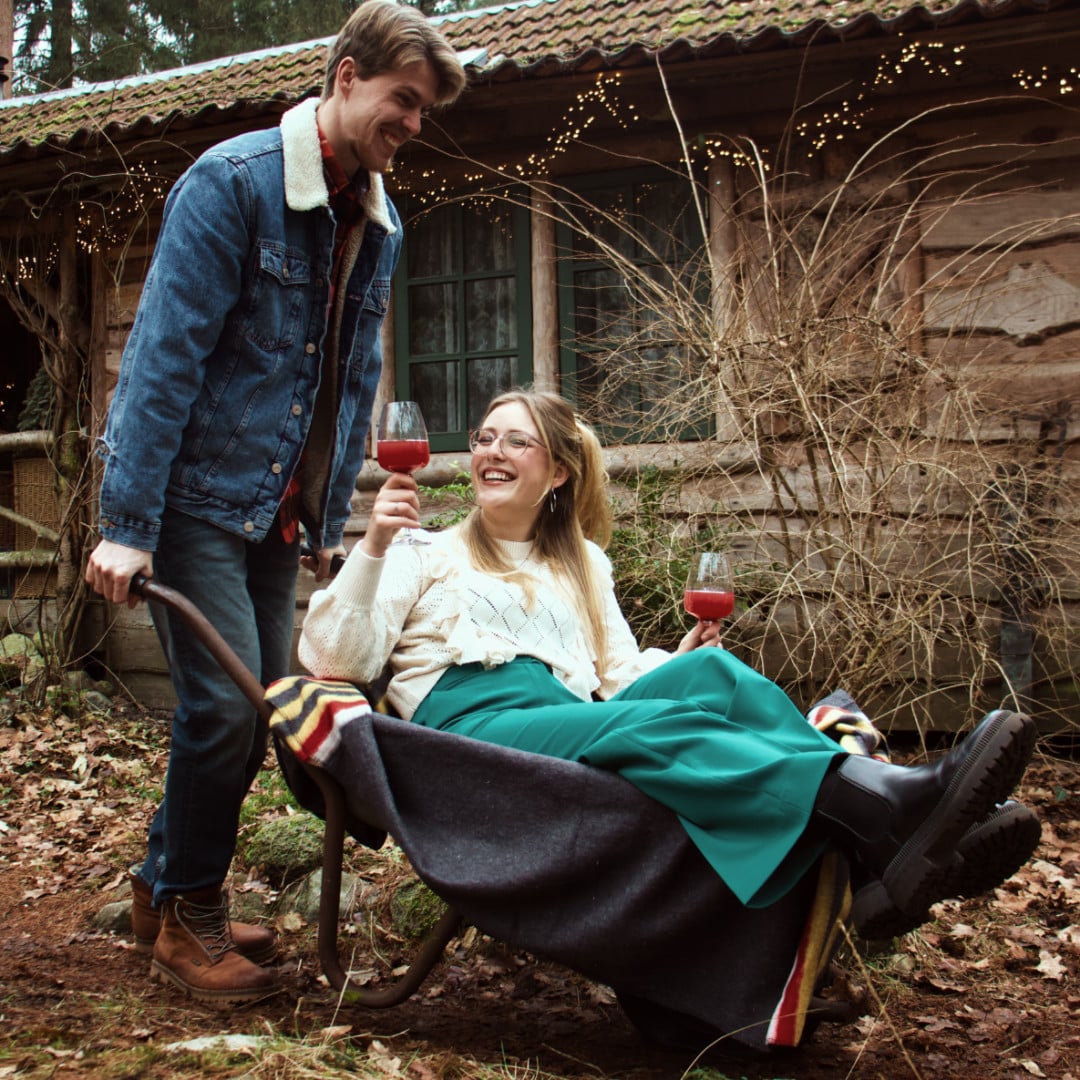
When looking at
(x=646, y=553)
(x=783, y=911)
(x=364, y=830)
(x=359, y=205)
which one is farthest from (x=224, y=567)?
(x=646, y=553)

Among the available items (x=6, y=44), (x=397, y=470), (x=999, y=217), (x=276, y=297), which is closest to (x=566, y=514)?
(x=397, y=470)

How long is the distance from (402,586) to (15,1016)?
1.25 m

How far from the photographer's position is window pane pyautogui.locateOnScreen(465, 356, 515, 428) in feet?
20.8

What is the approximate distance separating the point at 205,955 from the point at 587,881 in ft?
3.42

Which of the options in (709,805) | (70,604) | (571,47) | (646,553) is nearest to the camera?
(709,805)

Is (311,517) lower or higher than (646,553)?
higher

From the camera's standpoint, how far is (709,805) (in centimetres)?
189

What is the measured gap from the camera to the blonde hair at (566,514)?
270 cm

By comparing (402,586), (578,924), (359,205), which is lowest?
(578,924)

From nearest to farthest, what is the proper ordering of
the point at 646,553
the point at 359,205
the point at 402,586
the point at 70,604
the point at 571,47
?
the point at 402,586
the point at 359,205
the point at 646,553
the point at 571,47
the point at 70,604

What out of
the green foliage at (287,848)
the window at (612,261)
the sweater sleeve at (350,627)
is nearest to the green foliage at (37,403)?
the window at (612,261)

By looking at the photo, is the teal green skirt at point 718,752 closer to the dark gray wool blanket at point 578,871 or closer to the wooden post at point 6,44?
the dark gray wool blanket at point 578,871

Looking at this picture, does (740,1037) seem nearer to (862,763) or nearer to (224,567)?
(862,763)

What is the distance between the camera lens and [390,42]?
2.36 meters
